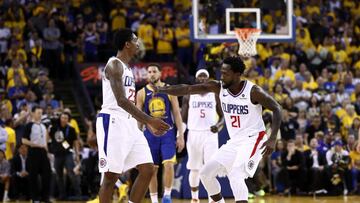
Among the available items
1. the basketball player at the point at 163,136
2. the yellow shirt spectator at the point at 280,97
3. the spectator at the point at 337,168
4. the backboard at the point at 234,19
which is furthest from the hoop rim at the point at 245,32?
the yellow shirt spectator at the point at 280,97

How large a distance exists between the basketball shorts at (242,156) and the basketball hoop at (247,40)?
20.2 feet

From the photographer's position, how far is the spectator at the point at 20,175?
57.6 ft

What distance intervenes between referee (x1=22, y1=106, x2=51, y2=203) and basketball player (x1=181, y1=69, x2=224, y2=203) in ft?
9.70

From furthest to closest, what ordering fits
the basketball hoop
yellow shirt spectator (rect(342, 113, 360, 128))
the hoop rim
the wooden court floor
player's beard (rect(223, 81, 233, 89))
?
yellow shirt spectator (rect(342, 113, 360, 128)) < the wooden court floor < the hoop rim < the basketball hoop < player's beard (rect(223, 81, 233, 89))

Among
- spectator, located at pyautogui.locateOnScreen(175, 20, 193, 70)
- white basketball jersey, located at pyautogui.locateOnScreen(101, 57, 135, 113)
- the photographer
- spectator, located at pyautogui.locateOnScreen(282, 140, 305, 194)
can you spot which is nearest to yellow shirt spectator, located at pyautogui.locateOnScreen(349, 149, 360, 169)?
spectator, located at pyautogui.locateOnScreen(282, 140, 305, 194)

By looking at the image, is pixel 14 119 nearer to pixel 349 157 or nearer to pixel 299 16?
pixel 349 157

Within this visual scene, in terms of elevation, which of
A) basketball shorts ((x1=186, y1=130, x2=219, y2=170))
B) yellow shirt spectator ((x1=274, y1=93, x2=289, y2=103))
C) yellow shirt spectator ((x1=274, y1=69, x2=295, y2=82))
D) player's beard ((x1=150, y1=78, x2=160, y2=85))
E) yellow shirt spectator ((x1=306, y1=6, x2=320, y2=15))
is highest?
yellow shirt spectator ((x1=306, y1=6, x2=320, y2=15))

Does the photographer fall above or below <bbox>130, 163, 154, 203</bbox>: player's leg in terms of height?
below

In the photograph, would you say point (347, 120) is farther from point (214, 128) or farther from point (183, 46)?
point (214, 128)

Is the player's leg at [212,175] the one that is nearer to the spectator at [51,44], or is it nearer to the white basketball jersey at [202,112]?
the white basketball jersey at [202,112]

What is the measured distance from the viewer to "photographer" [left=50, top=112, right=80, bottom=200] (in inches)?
687

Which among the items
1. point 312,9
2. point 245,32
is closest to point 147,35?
point 312,9

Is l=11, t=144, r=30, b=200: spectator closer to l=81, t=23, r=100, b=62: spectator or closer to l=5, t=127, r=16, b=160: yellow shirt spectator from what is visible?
l=5, t=127, r=16, b=160: yellow shirt spectator

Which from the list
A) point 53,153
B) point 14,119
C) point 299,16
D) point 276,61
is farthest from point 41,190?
point 299,16
